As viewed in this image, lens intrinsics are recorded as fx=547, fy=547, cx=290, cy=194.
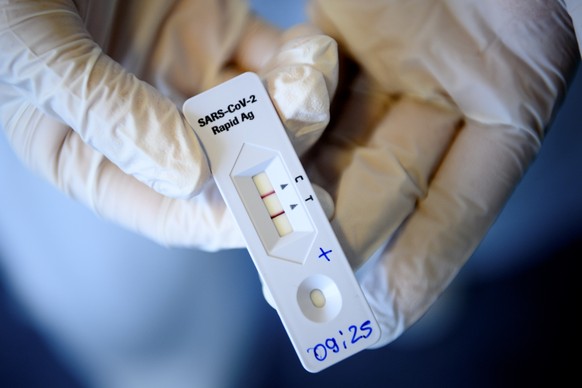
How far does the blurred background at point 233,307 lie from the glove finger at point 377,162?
182 mm

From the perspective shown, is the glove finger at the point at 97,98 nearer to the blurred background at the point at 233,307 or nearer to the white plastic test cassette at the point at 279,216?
the white plastic test cassette at the point at 279,216

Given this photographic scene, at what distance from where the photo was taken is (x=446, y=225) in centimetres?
55

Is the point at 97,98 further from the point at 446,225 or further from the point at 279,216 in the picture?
the point at 446,225

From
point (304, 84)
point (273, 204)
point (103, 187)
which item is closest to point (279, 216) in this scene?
point (273, 204)

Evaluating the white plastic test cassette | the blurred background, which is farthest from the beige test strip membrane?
the blurred background

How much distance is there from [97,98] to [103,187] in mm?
164

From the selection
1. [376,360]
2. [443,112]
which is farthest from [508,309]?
[443,112]

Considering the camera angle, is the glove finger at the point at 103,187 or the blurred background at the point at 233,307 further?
the blurred background at the point at 233,307

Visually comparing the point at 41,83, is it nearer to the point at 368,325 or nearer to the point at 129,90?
the point at 129,90

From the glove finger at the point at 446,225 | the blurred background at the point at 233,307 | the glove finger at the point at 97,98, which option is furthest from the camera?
the blurred background at the point at 233,307

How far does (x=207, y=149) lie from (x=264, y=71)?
123mm

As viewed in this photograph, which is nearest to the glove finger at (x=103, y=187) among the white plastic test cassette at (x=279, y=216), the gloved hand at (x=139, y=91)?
the gloved hand at (x=139, y=91)

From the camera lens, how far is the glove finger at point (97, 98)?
0.44 meters

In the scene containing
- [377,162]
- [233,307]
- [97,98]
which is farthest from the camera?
[233,307]
